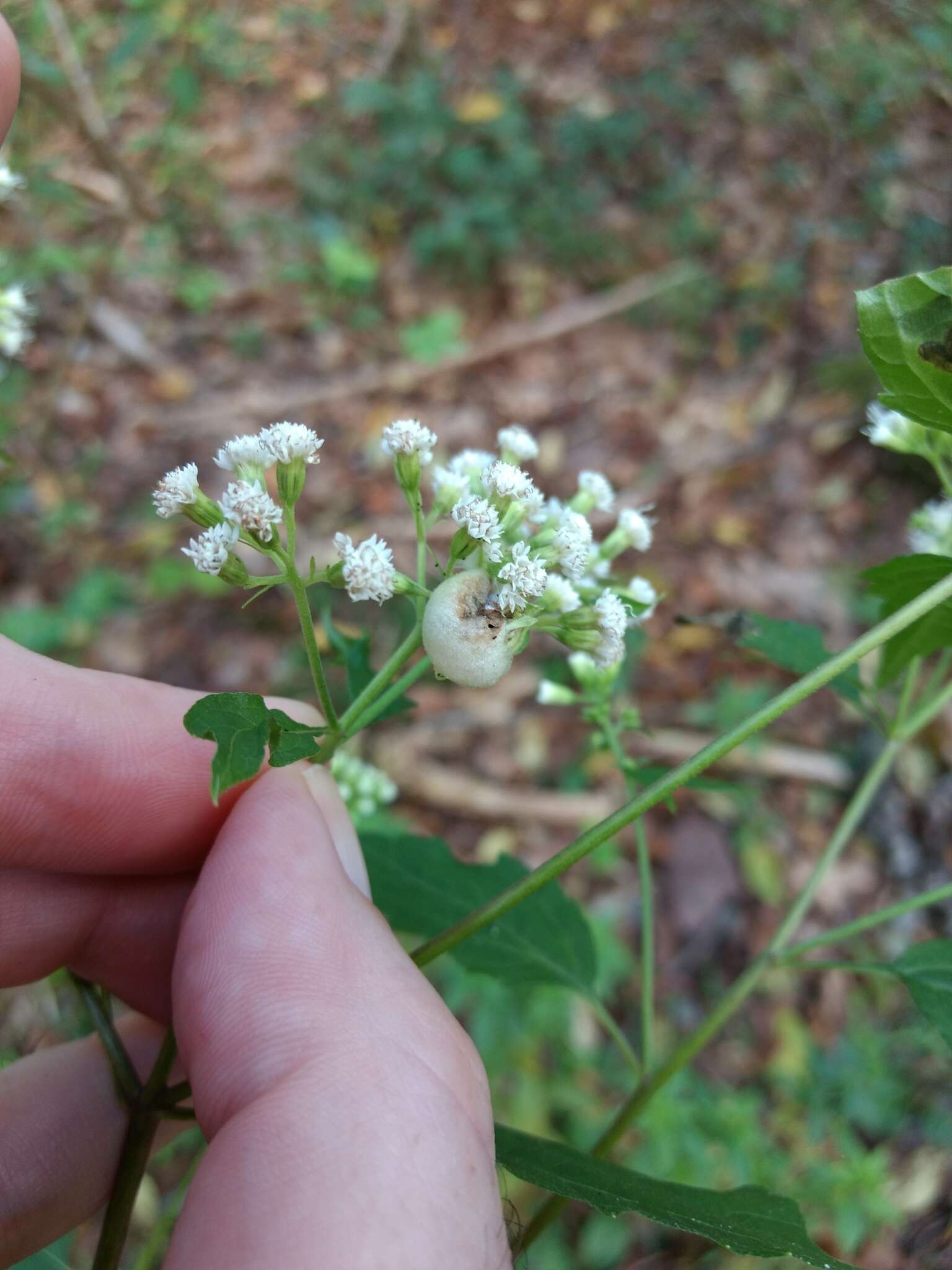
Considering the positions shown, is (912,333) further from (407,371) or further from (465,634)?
(407,371)

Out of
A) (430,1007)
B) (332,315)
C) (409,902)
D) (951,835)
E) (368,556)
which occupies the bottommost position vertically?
(951,835)

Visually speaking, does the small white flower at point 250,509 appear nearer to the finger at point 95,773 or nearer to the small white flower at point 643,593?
the finger at point 95,773

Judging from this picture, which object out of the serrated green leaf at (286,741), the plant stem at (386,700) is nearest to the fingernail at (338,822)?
the plant stem at (386,700)

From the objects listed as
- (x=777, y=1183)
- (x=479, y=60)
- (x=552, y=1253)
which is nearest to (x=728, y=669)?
(x=777, y=1183)

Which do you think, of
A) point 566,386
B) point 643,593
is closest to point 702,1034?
point 643,593

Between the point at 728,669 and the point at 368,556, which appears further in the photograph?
the point at 728,669

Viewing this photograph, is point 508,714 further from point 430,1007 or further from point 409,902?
point 430,1007

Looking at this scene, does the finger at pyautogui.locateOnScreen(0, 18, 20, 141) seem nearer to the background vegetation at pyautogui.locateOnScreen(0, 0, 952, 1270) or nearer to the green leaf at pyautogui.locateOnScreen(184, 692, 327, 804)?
the green leaf at pyautogui.locateOnScreen(184, 692, 327, 804)
